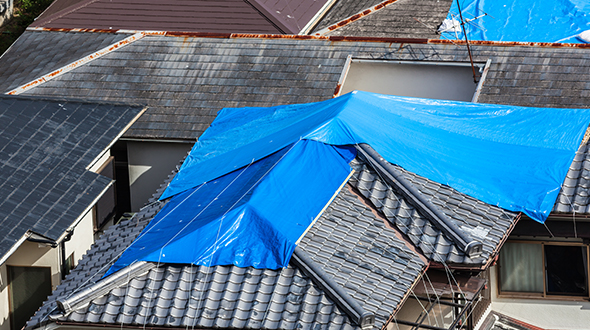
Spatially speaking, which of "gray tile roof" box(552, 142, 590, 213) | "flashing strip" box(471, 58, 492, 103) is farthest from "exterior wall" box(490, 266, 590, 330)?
"flashing strip" box(471, 58, 492, 103)

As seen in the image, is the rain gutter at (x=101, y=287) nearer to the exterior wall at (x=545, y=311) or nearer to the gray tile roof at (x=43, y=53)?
the exterior wall at (x=545, y=311)

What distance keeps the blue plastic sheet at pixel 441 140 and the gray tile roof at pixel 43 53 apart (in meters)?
7.18

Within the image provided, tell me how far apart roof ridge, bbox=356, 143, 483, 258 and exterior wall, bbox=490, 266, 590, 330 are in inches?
111

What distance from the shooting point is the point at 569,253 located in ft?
46.2

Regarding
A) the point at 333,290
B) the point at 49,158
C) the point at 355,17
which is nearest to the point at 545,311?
the point at 333,290

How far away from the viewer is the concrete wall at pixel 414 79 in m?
19.8

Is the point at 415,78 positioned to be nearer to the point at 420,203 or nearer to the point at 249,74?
the point at 249,74

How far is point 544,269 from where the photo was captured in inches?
557

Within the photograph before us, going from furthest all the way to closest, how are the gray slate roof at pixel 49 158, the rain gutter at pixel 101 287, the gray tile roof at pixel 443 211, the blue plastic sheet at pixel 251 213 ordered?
the gray slate roof at pixel 49 158
the gray tile roof at pixel 443 211
the blue plastic sheet at pixel 251 213
the rain gutter at pixel 101 287

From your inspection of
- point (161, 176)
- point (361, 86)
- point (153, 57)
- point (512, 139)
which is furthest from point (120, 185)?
point (512, 139)

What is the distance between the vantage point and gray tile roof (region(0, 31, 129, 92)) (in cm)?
2133

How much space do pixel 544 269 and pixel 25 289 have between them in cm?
1018

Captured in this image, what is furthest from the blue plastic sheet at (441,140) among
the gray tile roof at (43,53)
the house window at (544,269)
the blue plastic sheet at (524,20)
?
the blue plastic sheet at (524,20)

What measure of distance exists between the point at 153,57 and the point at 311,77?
15.6ft
